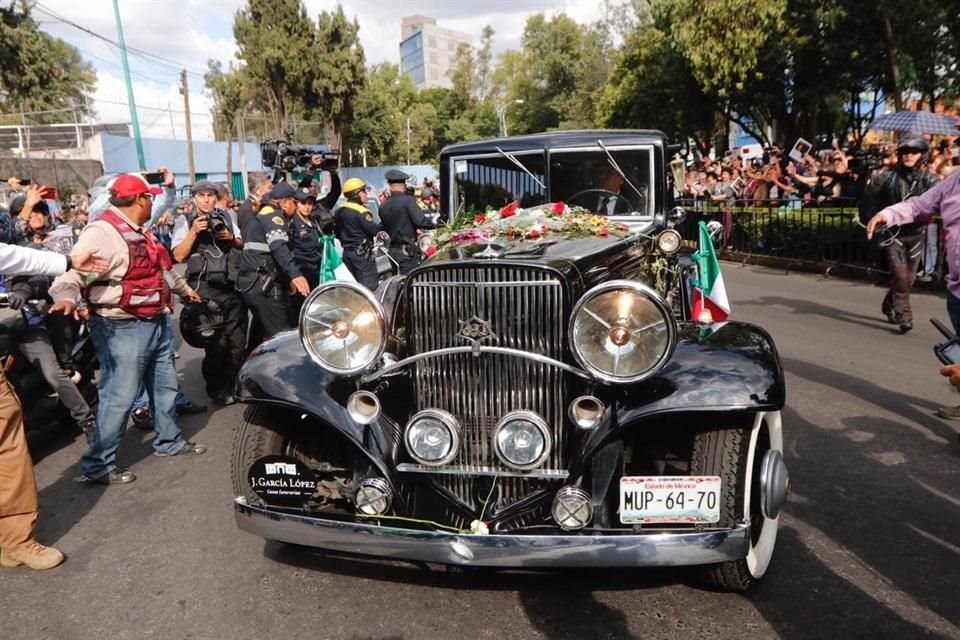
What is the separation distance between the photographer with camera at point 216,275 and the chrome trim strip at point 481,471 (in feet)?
11.6

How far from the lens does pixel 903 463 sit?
4.07 m

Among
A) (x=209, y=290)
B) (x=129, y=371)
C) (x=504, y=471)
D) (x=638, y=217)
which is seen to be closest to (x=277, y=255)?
(x=209, y=290)

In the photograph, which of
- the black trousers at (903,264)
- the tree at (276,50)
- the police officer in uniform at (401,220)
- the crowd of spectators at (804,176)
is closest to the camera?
the black trousers at (903,264)

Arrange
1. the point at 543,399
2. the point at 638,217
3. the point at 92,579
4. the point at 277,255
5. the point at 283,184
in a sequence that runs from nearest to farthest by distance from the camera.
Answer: the point at 543,399, the point at 92,579, the point at 638,217, the point at 277,255, the point at 283,184

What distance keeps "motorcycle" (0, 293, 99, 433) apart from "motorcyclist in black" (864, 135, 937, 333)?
22.8 feet

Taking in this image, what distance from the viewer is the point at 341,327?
2943 millimetres

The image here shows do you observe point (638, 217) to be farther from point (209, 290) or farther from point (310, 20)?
point (310, 20)

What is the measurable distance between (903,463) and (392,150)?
54794 millimetres

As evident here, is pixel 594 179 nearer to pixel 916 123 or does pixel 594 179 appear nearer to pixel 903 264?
pixel 903 264

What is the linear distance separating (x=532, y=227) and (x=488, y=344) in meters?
1.15

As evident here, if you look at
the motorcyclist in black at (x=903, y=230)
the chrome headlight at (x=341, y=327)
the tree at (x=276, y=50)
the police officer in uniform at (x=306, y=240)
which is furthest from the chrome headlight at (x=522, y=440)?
the tree at (x=276, y=50)

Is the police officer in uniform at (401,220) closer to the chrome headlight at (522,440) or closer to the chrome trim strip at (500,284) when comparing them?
the chrome trim strip at (500,284)

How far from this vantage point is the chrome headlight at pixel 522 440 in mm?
2703

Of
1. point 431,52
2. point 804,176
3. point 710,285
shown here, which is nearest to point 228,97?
point 804,176
